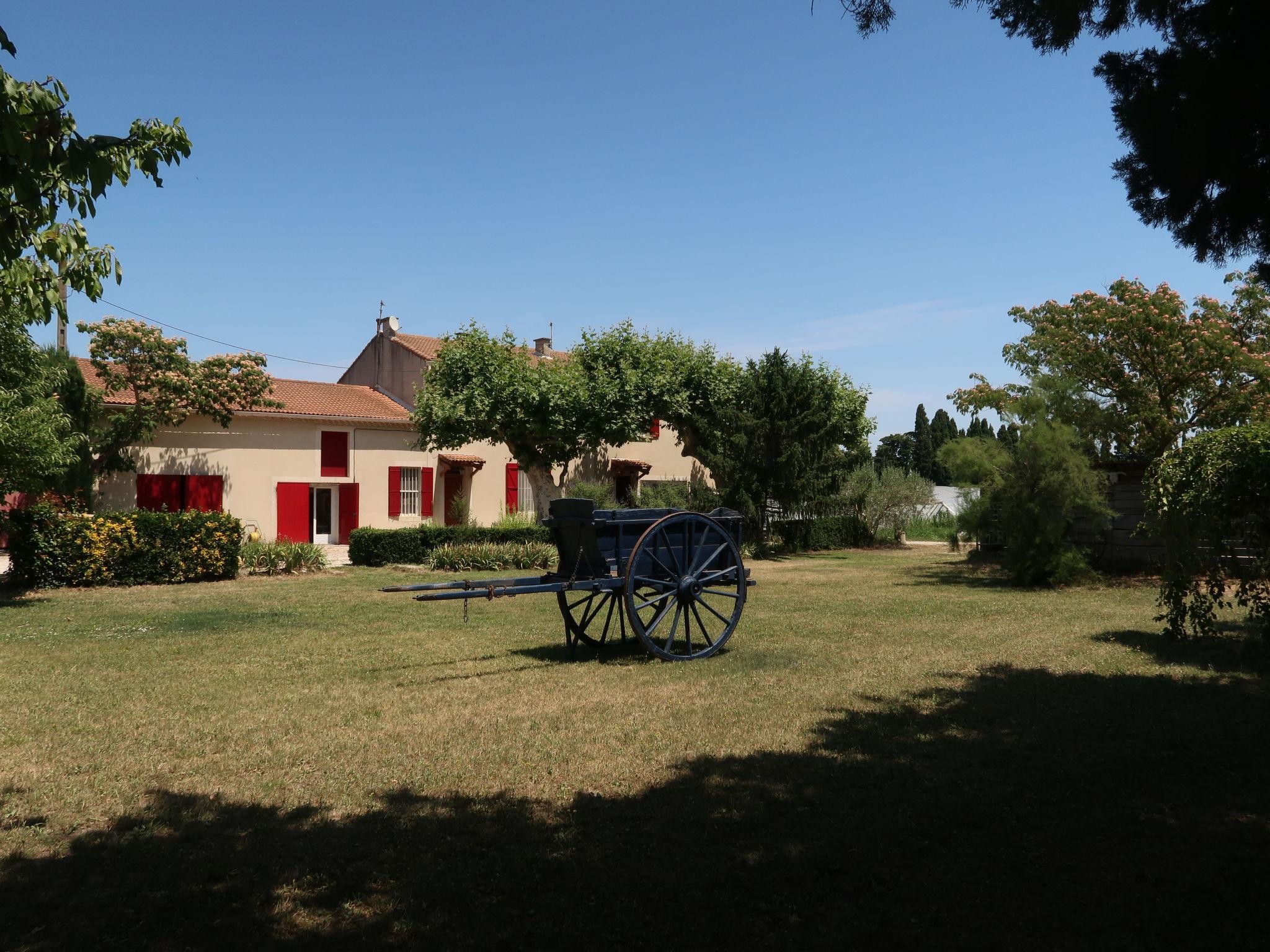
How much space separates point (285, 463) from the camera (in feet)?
81.8

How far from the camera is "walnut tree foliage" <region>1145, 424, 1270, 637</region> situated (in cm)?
781

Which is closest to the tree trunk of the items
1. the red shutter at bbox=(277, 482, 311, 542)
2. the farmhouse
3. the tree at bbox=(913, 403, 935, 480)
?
the farmhouse

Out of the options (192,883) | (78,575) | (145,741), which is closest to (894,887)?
(192,883)

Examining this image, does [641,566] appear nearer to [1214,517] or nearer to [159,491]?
[1214,517]

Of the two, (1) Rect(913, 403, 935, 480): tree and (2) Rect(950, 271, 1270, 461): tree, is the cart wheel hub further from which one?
(1) Rect(913, 403, 935, 480): tree

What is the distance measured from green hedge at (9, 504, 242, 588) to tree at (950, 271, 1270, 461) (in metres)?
15.7

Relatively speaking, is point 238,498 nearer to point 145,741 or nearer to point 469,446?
point 469,446

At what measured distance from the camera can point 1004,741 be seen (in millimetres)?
5773

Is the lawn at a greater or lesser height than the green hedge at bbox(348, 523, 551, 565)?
lesser

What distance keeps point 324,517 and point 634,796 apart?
2346cm

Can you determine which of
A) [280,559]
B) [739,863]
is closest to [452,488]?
[280,559]

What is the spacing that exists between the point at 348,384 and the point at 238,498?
33.6 ft

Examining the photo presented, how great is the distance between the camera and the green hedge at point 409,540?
21.0 metres

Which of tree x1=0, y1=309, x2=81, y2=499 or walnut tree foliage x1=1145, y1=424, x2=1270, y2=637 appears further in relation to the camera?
tree x1=0, y1=309, x2=81, y2=499
